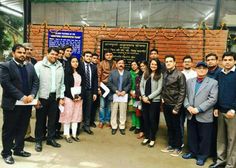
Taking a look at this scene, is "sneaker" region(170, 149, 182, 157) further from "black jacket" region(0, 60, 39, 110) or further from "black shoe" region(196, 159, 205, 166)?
"black jacket" region(0, 60, 39, 110)

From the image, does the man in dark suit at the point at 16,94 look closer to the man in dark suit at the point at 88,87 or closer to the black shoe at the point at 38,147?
the black shoe at the point at 38,147

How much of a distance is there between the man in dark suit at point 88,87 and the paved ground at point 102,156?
436 mm

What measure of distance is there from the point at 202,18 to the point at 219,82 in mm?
2609

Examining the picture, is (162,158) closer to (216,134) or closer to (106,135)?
(216,134)

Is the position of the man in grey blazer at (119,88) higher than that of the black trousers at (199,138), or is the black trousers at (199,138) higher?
the man in grey blazer at (119,88)

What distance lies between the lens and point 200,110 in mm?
4129

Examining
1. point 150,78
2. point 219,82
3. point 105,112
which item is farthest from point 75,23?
point 219,82

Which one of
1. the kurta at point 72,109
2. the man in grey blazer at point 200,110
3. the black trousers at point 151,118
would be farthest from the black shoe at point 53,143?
the man in grey blazer at point 200,110

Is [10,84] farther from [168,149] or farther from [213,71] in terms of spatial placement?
[213,71]

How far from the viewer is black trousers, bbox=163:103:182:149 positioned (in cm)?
458

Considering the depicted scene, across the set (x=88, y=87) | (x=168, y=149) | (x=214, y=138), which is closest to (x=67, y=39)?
(x=88, y=87)

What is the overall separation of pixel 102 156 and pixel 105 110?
1686 mm

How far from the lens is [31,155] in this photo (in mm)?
4230

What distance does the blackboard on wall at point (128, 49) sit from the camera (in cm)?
630
